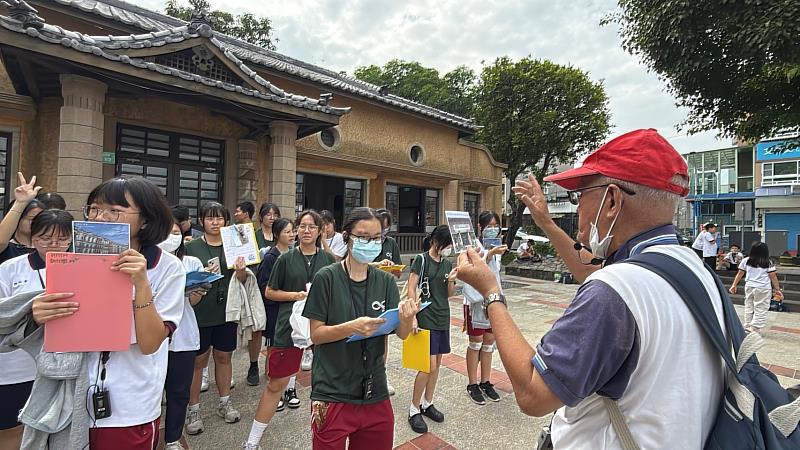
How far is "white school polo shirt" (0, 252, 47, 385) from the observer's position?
2.08 metres

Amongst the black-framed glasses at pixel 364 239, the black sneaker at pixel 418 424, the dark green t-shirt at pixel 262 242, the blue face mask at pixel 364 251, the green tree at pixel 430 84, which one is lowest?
the black sneaker at pixel 418 424

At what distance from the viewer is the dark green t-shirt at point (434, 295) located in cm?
386

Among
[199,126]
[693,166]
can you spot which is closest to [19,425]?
[199,126]

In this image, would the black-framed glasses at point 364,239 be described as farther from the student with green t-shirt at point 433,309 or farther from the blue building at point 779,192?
the blue building at point 779,192

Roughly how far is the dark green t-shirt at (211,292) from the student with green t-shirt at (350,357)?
6.13ft

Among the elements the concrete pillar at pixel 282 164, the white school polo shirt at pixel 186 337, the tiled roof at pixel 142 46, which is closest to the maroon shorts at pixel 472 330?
the white school polo shirt at pixel 186 337

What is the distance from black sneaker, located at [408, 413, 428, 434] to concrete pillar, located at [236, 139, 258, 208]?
7.53 m

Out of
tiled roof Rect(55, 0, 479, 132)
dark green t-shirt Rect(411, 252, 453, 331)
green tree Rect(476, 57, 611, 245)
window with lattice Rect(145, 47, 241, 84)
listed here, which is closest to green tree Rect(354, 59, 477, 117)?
green tree Rect(476, 57, 611, 245)

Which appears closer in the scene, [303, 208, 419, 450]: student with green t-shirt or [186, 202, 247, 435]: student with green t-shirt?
[303, 208, 419, 450]: student with green t-shirt

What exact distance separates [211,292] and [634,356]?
146 inches

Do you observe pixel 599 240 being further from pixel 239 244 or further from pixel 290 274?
pixel 239 244

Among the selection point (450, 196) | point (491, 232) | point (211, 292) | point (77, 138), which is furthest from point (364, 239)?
point (450, 196)

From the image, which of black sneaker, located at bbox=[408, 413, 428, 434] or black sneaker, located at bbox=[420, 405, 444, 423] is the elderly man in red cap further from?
black sneaker, located at bbox=[420, 405, 444, 423]

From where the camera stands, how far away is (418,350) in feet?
9.87
